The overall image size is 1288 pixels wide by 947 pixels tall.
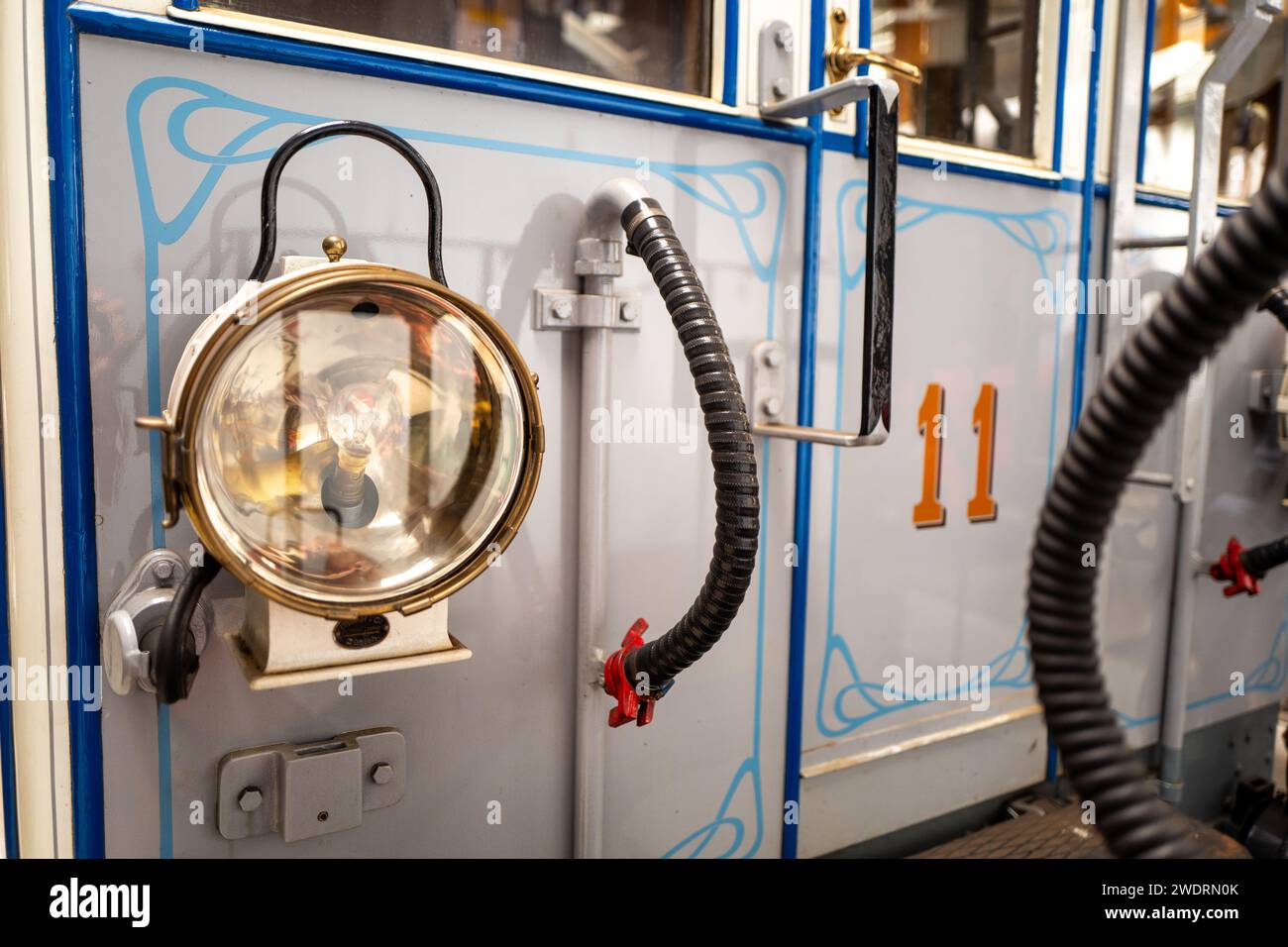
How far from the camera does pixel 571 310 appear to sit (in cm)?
160

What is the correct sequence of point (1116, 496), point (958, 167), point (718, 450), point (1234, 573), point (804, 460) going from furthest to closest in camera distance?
point (1234, 573), point (958, 167), point (804, 460), point (718, 450), point (1116, 496)

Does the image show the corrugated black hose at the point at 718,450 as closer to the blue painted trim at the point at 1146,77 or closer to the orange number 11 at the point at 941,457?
the orange number 11 at the point at 941,457

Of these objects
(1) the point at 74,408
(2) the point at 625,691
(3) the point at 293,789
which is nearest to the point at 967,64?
(2) the point at 625,691

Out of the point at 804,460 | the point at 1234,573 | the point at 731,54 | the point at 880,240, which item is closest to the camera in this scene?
the point at 880,240

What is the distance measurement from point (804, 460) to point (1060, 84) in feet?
4.05

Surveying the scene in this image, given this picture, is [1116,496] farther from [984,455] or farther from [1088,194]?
[1088,194]

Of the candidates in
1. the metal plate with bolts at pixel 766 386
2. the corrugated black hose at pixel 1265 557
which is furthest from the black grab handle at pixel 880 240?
the corrugated black hose at pixel 1265 557

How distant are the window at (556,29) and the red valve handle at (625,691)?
104cm

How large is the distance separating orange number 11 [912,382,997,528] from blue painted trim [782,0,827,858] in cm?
35

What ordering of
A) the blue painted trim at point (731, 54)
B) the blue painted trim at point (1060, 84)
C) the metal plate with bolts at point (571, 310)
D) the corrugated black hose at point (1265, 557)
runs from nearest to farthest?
the metal plate with bolts at point (571, 310)
the blue painted trim at point (731, 54)
the blue painted trim at point (1060, 84)
the corrugated black hose at point (1265, 557)

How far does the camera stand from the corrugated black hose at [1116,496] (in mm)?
726

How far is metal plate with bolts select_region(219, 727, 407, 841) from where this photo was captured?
56.5 inches

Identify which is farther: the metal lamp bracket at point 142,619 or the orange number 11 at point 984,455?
the orange number 11 at point 984,455

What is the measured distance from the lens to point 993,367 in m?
2.21
